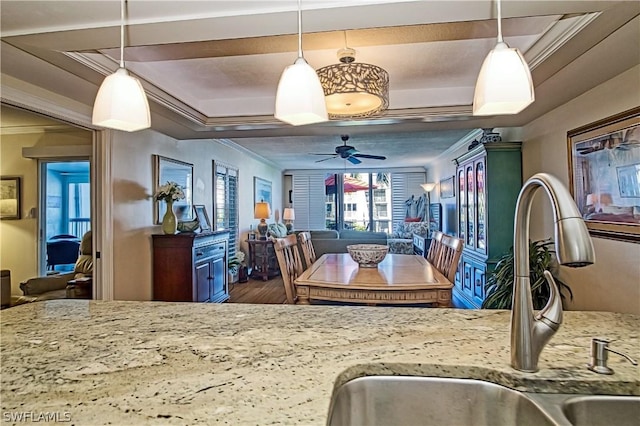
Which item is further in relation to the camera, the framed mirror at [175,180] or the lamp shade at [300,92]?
the framed mirror at [175,180]

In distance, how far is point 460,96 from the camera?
10.4ft

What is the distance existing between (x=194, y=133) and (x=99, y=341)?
332cm

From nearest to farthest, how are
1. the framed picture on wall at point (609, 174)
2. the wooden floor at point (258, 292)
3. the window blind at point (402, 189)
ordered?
the framed picture on wall at point (609, 174), the wooden floor at point (258, 292), the window blind at point (402, 189)

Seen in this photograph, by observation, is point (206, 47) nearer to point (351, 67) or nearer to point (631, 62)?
point (351, 67)

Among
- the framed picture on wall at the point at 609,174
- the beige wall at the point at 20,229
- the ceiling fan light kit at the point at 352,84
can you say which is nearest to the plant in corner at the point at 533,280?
the framed picture on wall at the point at 609,174

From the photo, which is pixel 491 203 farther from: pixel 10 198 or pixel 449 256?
pixel 10 198

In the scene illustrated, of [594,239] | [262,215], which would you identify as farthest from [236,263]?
[594,239]

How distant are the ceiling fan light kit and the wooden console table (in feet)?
14.5

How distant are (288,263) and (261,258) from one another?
3.63 meters

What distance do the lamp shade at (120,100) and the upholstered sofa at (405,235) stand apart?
19.0 feet

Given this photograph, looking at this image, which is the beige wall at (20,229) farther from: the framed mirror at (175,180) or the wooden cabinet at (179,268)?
the wooden cabinet at (179,268)

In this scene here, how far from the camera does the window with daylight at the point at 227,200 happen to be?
5.43 metres

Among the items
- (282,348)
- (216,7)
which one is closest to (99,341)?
(282,348)

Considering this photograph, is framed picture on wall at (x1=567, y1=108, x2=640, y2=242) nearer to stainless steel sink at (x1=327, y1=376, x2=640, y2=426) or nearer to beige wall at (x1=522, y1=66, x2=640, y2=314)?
beige wall at (x1=522, y1=66, x2=640, y2=314)
